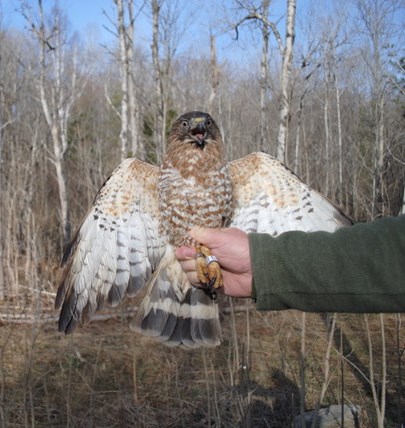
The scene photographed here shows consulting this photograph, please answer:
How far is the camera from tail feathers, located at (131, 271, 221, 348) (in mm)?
3371

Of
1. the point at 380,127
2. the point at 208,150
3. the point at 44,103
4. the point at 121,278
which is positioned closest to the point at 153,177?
the point at 208,150

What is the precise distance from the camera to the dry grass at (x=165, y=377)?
5035mm

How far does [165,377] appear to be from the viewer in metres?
6.50

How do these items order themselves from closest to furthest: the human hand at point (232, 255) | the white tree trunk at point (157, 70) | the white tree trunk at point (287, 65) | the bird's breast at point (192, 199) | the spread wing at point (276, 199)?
the human hand at point (232, 255)
the bird's breast at point (192, 199)
the spread wing at point (276, 199)
the white tree trunk at point (287, 65)
the white tree trunk at point (157, 70)

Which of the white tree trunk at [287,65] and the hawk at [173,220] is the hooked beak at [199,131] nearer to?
the hawk at [173,220]

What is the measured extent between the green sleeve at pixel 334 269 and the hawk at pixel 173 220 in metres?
1.38

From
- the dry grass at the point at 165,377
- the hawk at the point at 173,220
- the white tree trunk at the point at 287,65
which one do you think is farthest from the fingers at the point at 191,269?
the white tree trunk at the point at 287,65

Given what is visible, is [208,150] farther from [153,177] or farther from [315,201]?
[315,201]

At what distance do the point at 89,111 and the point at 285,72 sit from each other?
2714 centimetres

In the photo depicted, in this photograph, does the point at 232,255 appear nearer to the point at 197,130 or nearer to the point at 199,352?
the point at 197,130

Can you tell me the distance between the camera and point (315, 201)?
353 cm

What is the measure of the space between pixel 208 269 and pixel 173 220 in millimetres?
877

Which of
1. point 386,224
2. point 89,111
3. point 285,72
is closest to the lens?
point 386,224

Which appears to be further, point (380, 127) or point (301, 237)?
point (380, 127)
